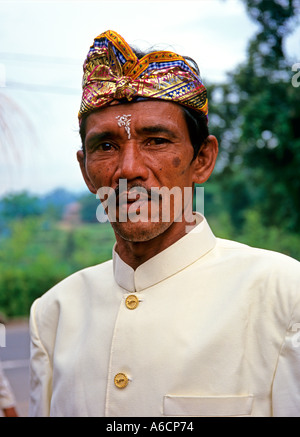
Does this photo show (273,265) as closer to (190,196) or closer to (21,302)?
(190,196)

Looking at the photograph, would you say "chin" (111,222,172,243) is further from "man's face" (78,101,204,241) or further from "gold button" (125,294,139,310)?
"gold button" (125,294,139,310)

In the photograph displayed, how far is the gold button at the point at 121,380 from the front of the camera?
5.64ft

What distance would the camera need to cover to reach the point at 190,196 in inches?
75.4

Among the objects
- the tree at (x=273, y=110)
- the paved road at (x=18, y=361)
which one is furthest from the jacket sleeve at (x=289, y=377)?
the tree at (x=273, y=110)

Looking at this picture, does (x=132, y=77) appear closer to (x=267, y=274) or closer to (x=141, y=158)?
(x=141, y=158)

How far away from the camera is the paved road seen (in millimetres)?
7610

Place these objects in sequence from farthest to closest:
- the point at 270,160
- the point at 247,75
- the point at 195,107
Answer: the point at 247,75 < the point at 270,160 < the point at 195,107

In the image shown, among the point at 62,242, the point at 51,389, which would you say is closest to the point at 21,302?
the point at 62,242

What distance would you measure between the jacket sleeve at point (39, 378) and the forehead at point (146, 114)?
2.78 ft

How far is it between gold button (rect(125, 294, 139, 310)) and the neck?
111mm

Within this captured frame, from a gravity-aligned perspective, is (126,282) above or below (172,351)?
above

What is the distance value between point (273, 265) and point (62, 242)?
1474 centimetres

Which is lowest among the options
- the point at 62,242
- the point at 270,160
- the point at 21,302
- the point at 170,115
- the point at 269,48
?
the point at 21,302

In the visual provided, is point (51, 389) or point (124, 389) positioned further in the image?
point (51, 389)
